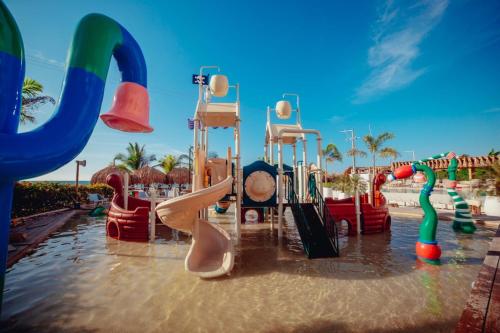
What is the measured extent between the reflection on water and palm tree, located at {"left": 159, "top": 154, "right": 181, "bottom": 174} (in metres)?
33.2

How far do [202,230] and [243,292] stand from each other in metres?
2.60

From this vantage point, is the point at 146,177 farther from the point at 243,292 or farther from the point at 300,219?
the point at 243,292

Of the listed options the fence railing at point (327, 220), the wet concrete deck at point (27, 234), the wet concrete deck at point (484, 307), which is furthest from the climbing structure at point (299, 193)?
the wet concrete deck at point (27, 234)

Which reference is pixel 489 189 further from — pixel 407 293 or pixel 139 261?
pixel 139 261

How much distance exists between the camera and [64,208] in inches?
708

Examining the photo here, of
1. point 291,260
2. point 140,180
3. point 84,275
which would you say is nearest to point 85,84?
point 84,275

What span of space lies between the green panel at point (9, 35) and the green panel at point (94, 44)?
373 mm

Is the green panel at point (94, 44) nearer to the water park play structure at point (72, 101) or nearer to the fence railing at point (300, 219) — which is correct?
the water park play structure at point (72, 101)

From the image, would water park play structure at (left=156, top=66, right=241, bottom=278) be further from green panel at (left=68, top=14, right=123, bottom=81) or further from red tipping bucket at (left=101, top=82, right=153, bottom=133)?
green panel at (left=68, top=14, right=123, bottom=81)

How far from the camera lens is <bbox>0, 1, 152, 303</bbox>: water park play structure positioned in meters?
1.75

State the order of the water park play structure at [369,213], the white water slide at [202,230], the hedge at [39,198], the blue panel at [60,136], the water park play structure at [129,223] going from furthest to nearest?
the hedge at [39,198], the water park play structure at [369,213], the water park play structure at [129,223], the white water slide at [202,230], the blue panel at [60,136]

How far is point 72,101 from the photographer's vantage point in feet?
6.81

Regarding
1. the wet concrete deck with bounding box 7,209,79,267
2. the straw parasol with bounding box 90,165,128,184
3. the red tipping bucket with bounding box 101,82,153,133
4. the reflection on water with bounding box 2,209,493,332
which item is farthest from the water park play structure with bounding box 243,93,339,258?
the straw parasol with bounding box 90,165,128,184

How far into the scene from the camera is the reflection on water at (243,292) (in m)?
3.84
